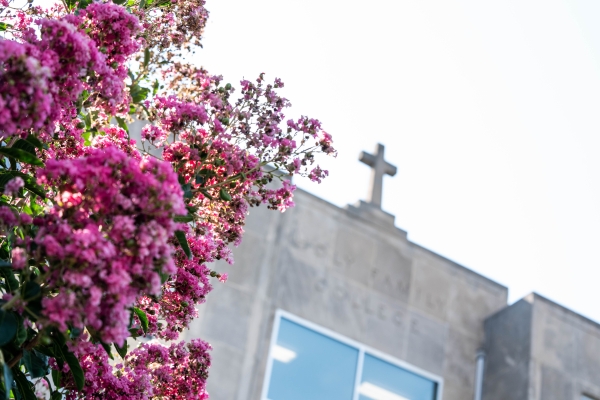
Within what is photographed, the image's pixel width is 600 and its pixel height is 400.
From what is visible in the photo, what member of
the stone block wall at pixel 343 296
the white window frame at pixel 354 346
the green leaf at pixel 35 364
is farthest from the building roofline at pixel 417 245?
the green leaf at pixel 35 364

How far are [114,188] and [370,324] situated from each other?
→ 9.11 meters

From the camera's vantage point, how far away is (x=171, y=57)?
14.7ft

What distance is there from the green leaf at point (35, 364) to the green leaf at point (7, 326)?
0.52 meters

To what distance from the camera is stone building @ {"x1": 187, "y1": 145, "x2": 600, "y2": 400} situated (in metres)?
10.6

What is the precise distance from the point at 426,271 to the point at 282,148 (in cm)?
871

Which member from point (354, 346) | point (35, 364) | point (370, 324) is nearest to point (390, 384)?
point (354, 346)

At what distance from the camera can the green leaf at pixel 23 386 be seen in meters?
3.50

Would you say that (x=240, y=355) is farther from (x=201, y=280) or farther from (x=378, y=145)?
(x=201, y=280)

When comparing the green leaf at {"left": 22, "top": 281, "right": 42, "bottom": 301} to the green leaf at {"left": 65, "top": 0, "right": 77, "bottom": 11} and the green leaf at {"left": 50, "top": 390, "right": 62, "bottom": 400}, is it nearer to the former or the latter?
the green leaf at {"left": 50, "top": 390, "right": 62, "bottom": 400}

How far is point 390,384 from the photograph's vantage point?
453 inches

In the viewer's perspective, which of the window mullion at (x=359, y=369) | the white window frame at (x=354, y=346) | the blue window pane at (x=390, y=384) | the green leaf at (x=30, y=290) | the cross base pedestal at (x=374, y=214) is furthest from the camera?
the cross base pedestal at (x=374, y=214)

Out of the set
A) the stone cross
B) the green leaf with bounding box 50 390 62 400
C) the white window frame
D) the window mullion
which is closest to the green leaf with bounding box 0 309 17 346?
the green leaf with bounding box 50 390 62 400

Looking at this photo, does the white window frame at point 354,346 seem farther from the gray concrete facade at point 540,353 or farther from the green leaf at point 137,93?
the green leaf at point 137,93

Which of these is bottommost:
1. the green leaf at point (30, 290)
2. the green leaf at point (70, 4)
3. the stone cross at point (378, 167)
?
Result: the green leaf at point (30, 290)
